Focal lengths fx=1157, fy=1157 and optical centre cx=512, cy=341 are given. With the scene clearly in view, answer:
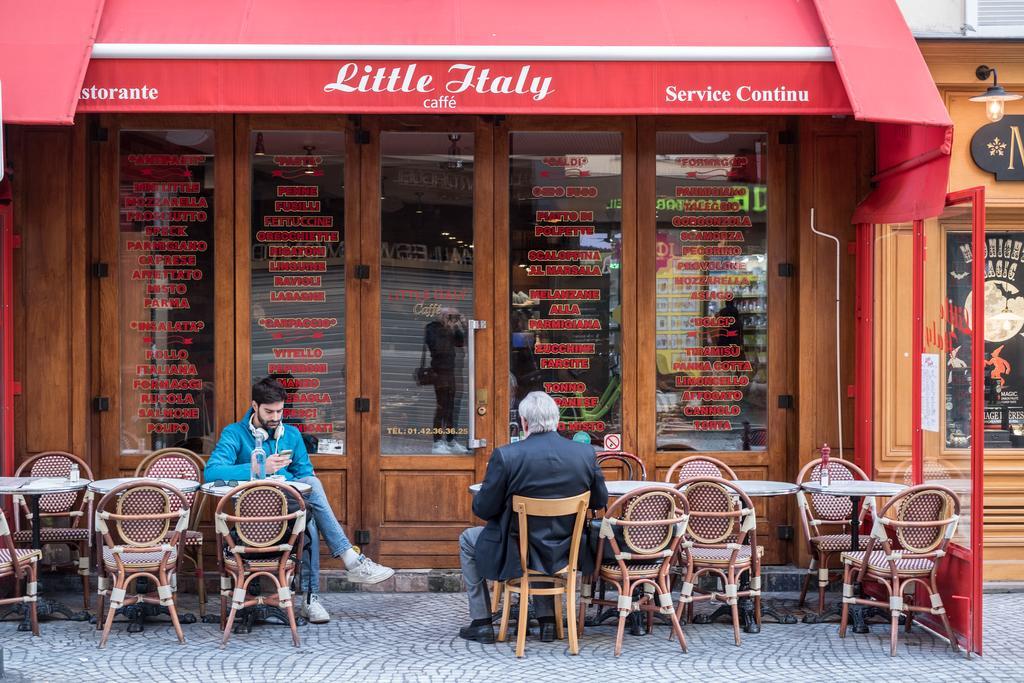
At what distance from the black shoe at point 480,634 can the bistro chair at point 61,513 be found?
8.46 feet

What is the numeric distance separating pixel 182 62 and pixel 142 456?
295 cm

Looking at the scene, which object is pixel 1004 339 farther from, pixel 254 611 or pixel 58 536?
pixel 58 536

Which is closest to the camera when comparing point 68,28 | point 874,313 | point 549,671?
point 549,671

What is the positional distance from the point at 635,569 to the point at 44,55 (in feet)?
16.0

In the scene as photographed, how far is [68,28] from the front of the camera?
7.48m

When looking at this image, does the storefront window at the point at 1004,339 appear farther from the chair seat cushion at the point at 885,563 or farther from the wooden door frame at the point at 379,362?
the wooden door frame at the point at 379,362

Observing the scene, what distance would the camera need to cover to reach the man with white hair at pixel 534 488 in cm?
655

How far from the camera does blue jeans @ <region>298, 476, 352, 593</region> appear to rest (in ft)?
24.5

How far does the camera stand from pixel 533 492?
6.56m

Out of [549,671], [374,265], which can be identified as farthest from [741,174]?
[549,671]

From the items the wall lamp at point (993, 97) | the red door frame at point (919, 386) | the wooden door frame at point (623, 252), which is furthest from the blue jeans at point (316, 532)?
the wall lamp at point (993, 97)

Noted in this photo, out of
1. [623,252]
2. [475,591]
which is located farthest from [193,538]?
[623,252]

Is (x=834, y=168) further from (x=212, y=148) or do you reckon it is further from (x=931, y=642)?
(x=212, y=148)

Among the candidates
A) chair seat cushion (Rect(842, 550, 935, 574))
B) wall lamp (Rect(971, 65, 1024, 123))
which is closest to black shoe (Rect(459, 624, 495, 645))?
chair seat cushion (Rect(842, 550, 935, 574))
